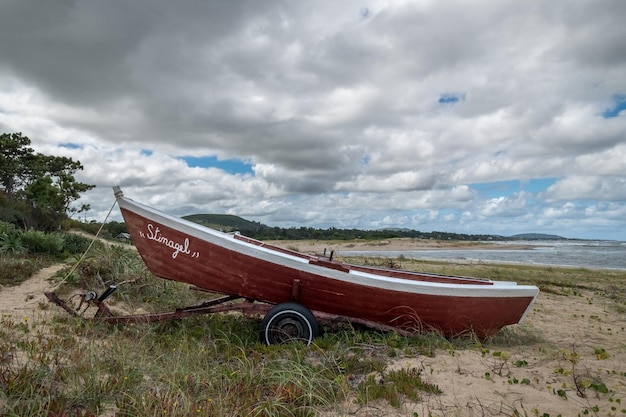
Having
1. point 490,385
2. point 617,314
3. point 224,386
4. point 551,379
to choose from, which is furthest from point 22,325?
point 617,314

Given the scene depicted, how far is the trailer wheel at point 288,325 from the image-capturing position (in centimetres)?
544

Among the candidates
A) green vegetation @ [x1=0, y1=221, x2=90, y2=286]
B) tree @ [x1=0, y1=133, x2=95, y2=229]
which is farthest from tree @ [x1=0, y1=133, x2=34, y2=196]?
green vegetation @ [x1=0, y1=221, x2=90, y2=286]

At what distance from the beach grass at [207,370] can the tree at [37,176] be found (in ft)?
74.9

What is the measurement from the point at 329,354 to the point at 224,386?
1.46 meters

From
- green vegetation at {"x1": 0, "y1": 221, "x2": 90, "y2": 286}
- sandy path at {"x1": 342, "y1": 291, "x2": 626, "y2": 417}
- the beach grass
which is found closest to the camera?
the beach grass

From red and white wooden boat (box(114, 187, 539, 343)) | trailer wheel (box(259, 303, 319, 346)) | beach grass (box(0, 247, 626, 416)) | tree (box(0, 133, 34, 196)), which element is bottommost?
beach grass (box(0, 247, 626, 416))

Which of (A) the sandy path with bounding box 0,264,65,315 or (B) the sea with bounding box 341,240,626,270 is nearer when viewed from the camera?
(A) the sandy path with bounding box 0,264,65,315

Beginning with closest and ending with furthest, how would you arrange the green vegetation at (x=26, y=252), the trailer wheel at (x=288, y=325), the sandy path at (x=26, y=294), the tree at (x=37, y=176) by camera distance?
the trailer wheel at (x=288, y=325) → the sandy path at (x=26, y=294) → the green vegetation at (x=26, y=252) → the tree at (x=37, y=176)

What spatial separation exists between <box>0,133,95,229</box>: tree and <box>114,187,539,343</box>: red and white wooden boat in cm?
2236

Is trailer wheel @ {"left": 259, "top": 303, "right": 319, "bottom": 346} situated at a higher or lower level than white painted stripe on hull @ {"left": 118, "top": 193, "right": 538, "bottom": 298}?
lower

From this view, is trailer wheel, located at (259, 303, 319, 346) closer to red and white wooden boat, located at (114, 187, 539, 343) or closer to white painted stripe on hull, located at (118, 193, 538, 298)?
red and white wooden boat, located at (114, 187, 539, 343)

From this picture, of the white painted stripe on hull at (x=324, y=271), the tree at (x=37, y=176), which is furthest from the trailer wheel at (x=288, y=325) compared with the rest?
the tree at (x=37, y=176)

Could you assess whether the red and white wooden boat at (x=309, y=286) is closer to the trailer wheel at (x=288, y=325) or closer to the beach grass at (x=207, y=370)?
the trailer wheel at (x=288, y=325)

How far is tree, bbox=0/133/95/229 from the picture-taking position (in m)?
26.0
